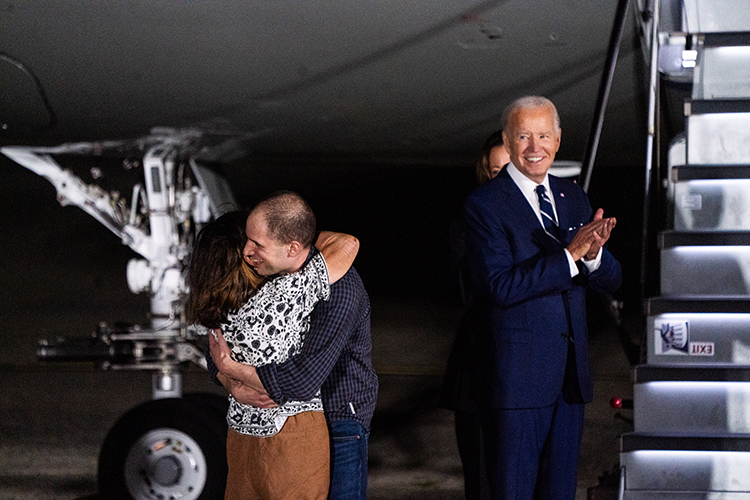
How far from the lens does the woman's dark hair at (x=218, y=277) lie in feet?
4.37

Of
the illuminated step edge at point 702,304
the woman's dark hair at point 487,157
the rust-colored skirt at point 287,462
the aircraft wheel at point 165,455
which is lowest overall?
the aircraft wheel at point 165,455

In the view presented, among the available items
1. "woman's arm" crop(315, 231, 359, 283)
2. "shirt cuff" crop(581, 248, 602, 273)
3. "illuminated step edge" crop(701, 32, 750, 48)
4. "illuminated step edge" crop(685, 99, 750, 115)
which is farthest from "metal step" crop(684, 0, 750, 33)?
"woman's arm" crop(315, 231, 359, 283)

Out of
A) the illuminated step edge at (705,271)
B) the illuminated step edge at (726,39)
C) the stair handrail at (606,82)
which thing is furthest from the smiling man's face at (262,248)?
the illuminated step edge at (726,39)

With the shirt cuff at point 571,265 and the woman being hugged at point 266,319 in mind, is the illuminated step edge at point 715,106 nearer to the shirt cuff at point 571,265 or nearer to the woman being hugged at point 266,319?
the shirt cuff at point 571,265

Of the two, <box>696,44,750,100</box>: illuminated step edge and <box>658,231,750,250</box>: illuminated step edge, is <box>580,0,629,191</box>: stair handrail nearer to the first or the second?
<box>696,44,750,100</box>: illuminated step edge

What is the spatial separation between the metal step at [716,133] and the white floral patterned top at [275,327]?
54.2 inches

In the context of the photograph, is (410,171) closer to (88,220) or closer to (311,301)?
(88,220)

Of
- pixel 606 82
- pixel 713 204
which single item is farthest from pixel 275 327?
pixel 606 82

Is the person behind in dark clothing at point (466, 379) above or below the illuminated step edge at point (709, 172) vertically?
below

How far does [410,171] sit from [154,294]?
4309 millimetres

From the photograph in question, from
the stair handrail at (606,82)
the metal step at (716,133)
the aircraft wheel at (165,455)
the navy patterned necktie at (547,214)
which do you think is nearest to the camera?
the navy patterned necktie at (547,214)

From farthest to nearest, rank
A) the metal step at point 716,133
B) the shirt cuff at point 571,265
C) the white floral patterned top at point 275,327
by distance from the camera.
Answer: the metal step at point 716,133
the shirt cuff at point 571,265
the white floral patterned top at point 275,327

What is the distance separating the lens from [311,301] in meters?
1.36

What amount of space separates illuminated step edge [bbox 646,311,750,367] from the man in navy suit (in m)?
0.52
